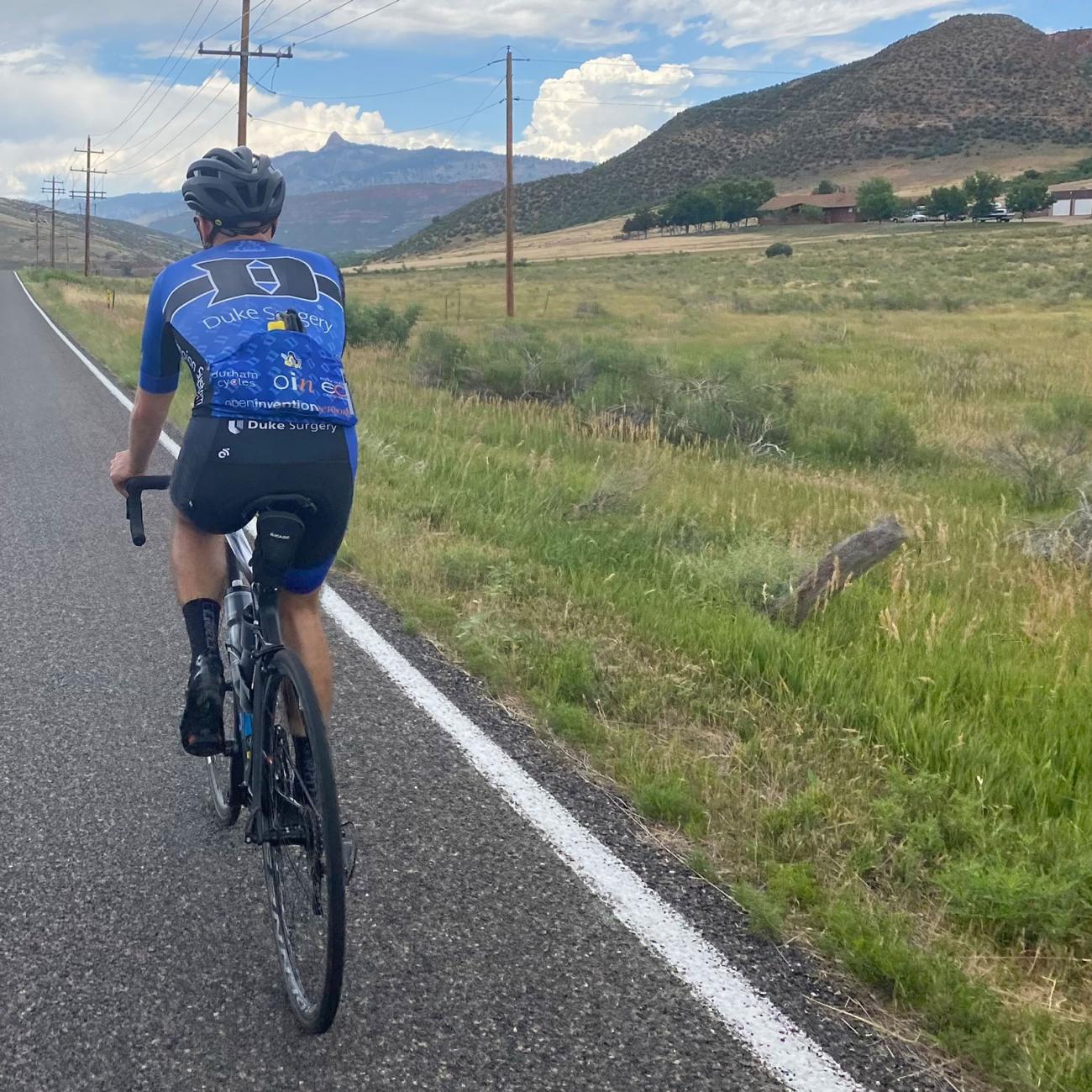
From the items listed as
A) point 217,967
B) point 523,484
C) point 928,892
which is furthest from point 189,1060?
point 523,484

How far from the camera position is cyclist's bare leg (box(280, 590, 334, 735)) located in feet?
10.1

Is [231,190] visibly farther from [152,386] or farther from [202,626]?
[202,626]

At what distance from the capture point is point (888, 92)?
129m

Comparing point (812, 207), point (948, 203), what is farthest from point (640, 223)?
point (948, 203)

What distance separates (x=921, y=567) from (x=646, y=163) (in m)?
138

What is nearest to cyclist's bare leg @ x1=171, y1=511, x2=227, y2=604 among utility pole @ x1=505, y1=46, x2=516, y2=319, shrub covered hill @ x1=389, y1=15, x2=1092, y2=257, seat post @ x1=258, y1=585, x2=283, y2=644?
seat post @ x1=258, y1=585, x2=283, y2=644

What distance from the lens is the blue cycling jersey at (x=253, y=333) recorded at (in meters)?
2.75

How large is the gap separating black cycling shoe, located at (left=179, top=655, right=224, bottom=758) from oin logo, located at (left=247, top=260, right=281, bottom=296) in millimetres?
1047

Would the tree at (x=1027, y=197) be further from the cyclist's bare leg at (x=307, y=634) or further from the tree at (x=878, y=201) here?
the cyclist's bare leg at (x=307, y=634)

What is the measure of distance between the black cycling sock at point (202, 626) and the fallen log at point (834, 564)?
328cm

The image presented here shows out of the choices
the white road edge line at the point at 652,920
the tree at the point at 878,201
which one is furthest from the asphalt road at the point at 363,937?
the tree at the point at 878,201

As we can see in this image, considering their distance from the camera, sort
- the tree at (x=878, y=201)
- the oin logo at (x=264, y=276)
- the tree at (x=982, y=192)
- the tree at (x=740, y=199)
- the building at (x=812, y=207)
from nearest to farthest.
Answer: the oin logo at (x=264, y=276) < the tree at (x=982, y=192) < the tree at (x=878, y=201) < the building at (x=812, y=207) < the tree at (x=740, y=199)

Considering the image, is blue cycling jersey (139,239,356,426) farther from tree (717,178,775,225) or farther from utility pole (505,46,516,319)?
Result: tree (717,178,775,225)

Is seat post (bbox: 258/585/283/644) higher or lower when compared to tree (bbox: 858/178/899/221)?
lower
